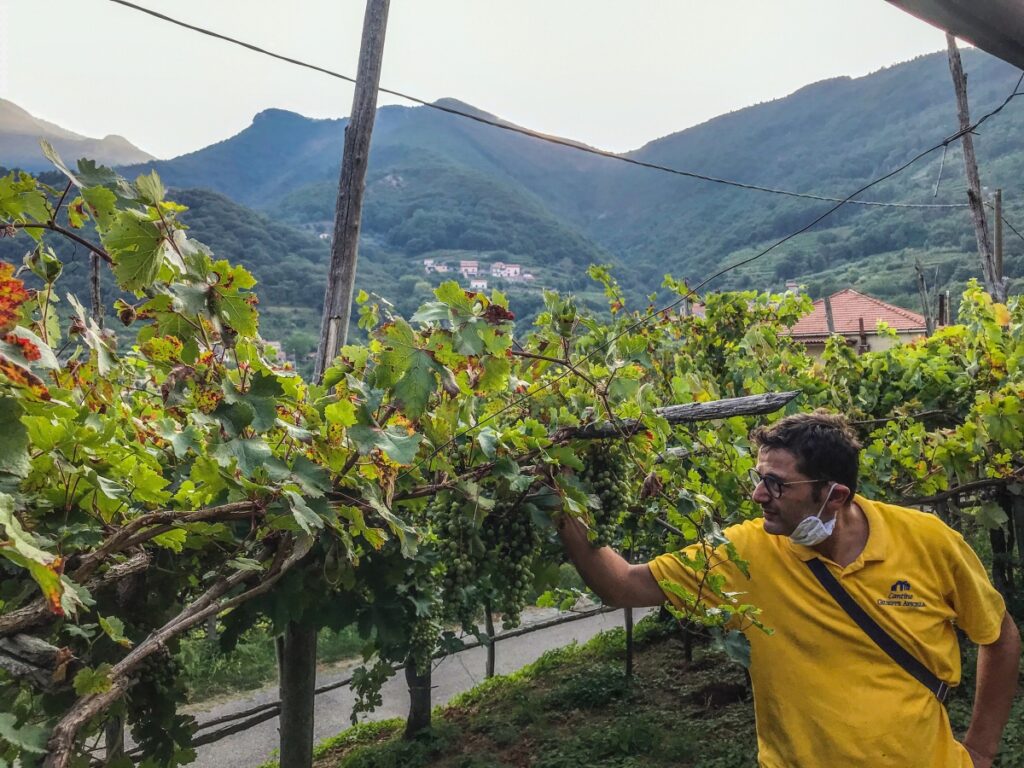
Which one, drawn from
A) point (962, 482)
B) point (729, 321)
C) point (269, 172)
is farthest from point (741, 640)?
point (269, 172)

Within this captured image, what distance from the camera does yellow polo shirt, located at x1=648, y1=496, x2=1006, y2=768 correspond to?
2.13 meters

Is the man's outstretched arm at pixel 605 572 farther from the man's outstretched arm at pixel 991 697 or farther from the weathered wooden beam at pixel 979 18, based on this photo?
the weathered wooden beam at pixel 979 18

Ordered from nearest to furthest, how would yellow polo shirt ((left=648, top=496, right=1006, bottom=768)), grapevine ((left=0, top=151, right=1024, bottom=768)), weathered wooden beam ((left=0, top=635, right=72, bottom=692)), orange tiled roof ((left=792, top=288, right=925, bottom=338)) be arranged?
weathered wooden beam ((left=0, top=635, right=72, bottom=692))
grapevine ((left=0, top=151, right=1024, bottom=768))
yellow polo shirt ((left=648, top=496, right=1006, bottom=768))
orange tiled roof ((left=792, top=288, right=925, bottom=338))

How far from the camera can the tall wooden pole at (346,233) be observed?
4.43m

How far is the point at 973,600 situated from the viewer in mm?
2256

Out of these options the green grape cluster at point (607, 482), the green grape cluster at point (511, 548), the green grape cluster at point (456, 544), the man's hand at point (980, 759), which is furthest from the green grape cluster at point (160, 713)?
the man's hand at point (980, 759)

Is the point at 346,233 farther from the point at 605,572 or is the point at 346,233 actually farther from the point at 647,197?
the point at 647,197

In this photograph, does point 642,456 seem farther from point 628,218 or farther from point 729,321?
point 628,218

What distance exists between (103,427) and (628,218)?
368ft

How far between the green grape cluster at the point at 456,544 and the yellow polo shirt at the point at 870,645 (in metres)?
0.65

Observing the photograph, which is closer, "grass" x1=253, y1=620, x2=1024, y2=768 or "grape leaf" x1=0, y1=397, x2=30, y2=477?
"grape leaf" x1=0, y1=397, x2=30, y2=477

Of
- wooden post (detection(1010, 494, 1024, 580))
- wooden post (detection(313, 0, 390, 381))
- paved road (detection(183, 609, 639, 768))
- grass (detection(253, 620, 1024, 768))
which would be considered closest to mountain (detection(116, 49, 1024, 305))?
paved road (detection(183, 609, 639, 768))

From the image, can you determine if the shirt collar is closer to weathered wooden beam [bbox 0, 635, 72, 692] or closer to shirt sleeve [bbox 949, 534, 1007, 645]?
shirt sleeve [bbox 949, 534, 1007, 645]

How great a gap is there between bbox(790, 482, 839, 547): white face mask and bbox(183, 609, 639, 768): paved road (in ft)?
23.9
